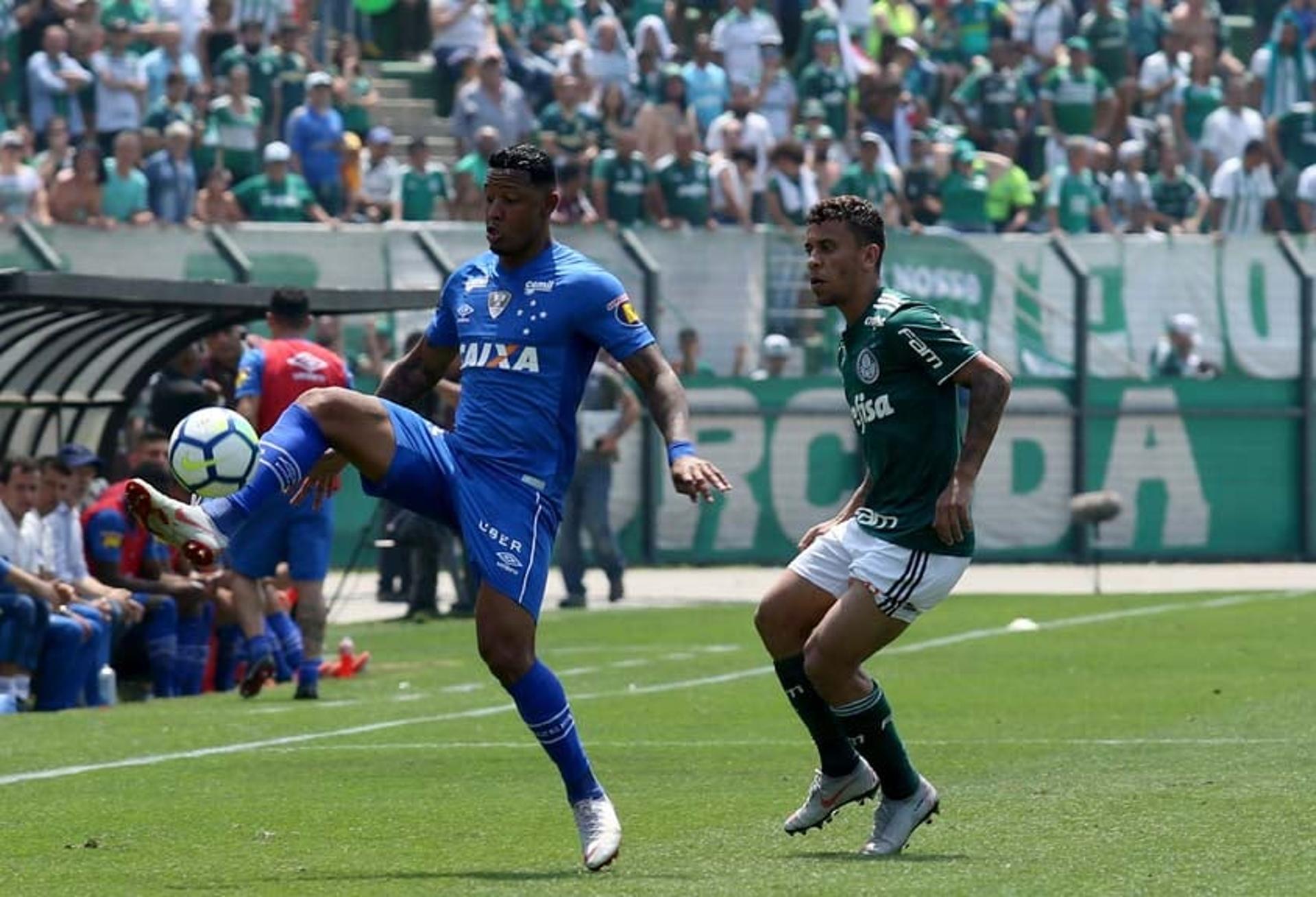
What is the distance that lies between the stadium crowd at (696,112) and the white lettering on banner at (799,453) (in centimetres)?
183

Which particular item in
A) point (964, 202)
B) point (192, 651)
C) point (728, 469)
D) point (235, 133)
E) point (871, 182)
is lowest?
point (728, 469)

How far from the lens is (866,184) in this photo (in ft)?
92.1

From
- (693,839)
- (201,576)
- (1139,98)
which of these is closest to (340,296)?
(201,576)

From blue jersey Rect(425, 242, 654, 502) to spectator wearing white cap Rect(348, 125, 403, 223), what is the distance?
17.8 meters

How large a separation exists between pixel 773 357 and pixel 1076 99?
6.65m

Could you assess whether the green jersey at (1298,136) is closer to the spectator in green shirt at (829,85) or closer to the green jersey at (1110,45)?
the green jersey at (1110,45)

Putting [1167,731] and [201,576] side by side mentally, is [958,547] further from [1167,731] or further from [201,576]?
[201,576]

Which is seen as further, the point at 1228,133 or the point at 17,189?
the point at 1228,133

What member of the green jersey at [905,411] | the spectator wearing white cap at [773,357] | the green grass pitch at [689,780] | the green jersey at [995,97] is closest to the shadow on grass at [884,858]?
the green grass pitch at [689,780]

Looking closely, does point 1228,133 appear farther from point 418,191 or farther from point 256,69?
point 256,69

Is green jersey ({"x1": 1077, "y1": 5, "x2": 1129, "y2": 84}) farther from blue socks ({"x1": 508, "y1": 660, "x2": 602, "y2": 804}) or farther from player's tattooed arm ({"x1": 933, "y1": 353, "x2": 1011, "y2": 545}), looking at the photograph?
blue socks ({"x1": 508, "y1": 660, "x2": 602, "y2": 804})

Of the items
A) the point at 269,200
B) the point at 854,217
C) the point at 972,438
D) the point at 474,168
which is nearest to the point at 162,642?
the point at 854,217

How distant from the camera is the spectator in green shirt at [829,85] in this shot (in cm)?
3036

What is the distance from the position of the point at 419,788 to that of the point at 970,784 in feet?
6.82
